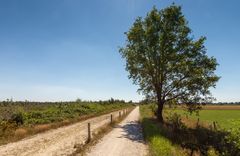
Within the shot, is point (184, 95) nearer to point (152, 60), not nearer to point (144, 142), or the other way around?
point (152, 60)

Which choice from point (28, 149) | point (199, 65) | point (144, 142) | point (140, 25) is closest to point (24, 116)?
point (28, 149)

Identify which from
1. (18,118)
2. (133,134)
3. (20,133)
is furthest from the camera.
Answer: (18,118)

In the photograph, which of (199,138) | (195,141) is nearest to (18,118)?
(195,141)

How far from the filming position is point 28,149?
14.8 meters

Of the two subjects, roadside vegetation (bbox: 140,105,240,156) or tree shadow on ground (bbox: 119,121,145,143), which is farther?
tree shadow on ground (bbox: 119,121,145,143)

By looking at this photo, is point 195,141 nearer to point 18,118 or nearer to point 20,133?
point 20,133

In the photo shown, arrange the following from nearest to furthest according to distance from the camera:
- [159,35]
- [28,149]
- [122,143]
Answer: [28,149] < [122,143] < [159,35]

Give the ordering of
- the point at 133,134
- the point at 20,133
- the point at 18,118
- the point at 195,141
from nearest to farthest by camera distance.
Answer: the point at 20,133 < the point at 133,134 < the point at 195,141 < the point at 18,118

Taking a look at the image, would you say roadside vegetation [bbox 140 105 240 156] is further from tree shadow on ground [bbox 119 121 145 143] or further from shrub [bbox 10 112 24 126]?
shrub [bbox 10 112 24 126]

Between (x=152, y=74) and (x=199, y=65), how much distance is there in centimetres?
647

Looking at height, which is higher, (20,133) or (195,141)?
(20,133)

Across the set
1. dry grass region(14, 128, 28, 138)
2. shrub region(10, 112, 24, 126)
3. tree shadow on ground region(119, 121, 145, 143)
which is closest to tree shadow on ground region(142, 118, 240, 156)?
tree shadow on ground region(119, 121, 145, 143)

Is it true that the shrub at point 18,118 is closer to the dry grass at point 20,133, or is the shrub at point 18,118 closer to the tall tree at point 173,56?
the dry grass at point 20,133

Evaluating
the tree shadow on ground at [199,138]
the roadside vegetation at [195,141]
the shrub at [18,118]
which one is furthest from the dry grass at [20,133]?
the tree shadow on ground at [199,138]
